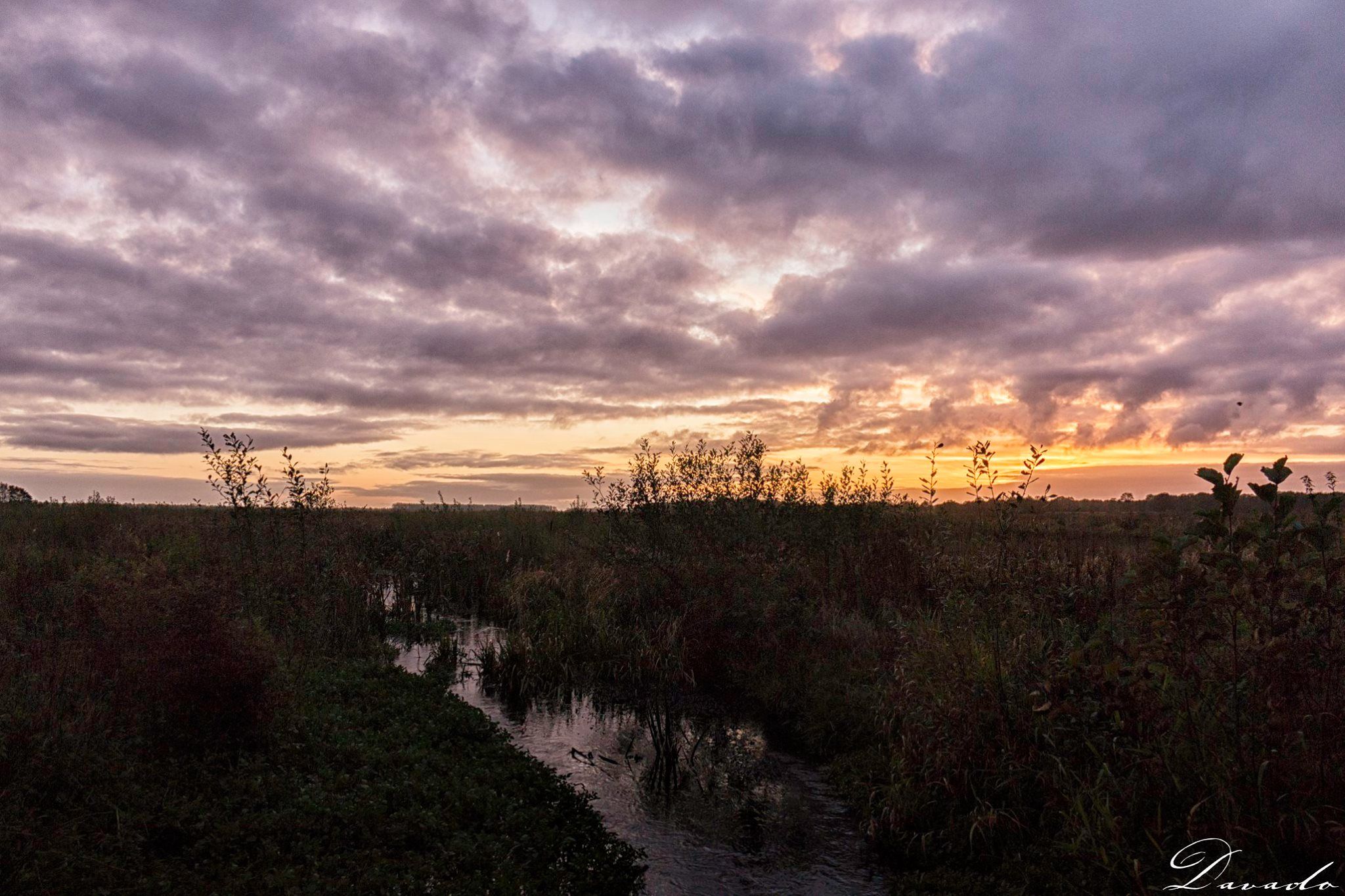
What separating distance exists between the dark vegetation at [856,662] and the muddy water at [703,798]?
43 centimetres

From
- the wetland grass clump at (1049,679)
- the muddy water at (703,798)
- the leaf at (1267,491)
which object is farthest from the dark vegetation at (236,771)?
the leaf at (1267,491)

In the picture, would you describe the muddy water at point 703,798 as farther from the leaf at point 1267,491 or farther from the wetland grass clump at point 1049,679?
the leaf at point 1267,491

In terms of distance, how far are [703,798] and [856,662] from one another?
4.02 meters

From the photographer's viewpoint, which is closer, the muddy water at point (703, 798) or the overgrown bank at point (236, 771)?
the overgrown bank at point (236, 771)

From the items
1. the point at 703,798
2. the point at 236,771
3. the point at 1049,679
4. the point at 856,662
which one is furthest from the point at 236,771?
the point at 856,662

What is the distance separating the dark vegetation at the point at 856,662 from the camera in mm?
5207

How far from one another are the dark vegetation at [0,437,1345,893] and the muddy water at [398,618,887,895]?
1.40 ft

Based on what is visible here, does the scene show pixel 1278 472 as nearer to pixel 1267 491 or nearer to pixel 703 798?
pixel 1267 491

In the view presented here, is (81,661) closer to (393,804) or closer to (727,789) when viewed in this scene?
(393,804)

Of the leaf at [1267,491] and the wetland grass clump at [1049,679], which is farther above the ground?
the leaf at [1267,491]

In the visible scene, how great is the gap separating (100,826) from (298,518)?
907 centimetres

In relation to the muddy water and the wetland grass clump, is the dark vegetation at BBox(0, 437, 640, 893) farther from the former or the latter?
the wetland grass clump

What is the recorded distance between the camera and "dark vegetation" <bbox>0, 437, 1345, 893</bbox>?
205 inches

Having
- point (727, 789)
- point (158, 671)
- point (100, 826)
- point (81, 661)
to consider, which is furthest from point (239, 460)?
point (727, 789)
